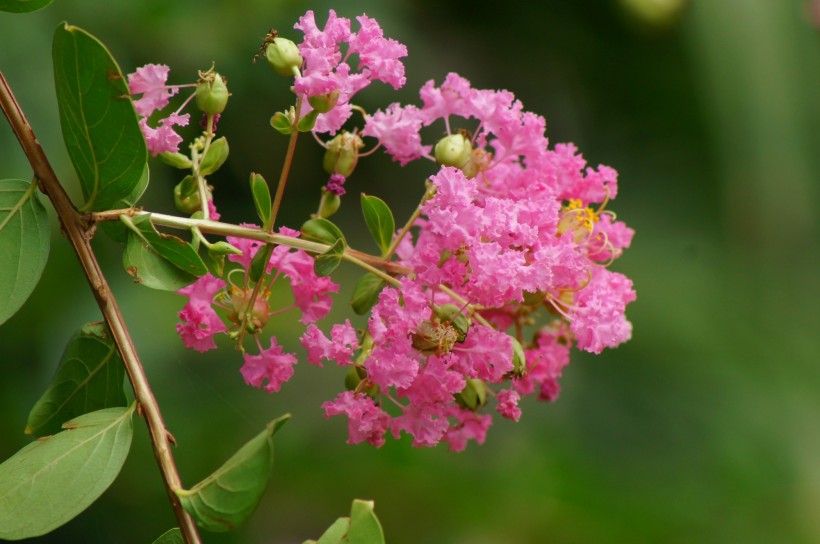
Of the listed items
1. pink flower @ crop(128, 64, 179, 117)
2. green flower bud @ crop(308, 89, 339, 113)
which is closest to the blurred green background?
pink flower @ crop(128, 64, 179, 117)

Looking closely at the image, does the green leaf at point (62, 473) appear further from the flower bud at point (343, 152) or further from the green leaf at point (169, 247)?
the flower bud at point (343, 152)

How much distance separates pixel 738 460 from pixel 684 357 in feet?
0.86

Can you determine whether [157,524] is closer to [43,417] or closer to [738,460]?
[43,417]

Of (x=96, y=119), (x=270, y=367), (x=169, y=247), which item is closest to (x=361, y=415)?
(x=270, y=367)

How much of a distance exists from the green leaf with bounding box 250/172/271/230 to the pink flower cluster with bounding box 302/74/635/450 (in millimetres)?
109

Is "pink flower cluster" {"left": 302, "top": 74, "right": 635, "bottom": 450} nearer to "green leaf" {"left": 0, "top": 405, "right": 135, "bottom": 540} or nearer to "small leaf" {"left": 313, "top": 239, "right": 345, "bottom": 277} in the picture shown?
"small leaf" {"left": 313, "top": 239, "right": 345, "bottom": 277}

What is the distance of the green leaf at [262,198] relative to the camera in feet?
2.25

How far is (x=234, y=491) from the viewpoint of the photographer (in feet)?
1.96

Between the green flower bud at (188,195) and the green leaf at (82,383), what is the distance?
12cm

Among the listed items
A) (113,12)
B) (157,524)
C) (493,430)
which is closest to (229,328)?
(157,524)

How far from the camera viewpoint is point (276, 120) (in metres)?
0.68

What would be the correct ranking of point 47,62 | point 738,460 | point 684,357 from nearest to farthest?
point 47,62, point 738,460, point 684,357

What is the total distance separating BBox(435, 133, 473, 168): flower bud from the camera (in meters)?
0.74

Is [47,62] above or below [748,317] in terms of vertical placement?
below
